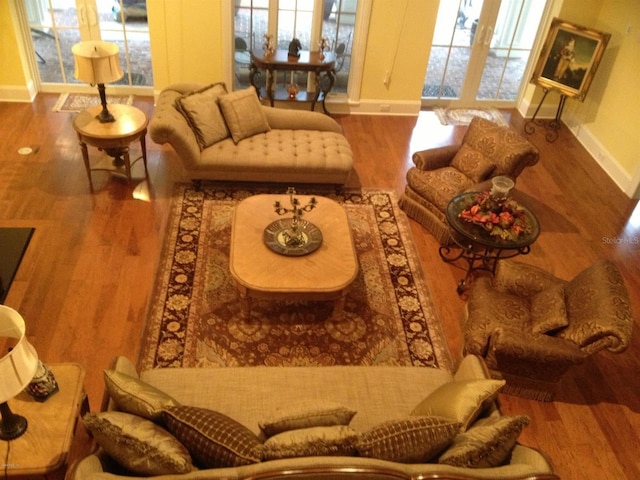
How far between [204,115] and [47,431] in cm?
311

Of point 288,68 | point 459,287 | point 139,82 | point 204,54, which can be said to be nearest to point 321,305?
point 459,287

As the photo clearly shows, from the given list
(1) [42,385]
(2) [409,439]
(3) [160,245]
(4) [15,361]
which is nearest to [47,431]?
(1) [42,385]

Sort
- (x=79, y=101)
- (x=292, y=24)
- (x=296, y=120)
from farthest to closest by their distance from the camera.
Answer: (x=79, y=101) → (x=292, y=24) → (x=296, y=120)

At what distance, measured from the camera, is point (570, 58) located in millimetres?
6020

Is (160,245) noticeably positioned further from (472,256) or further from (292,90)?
(292,90)

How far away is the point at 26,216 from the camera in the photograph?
177 inches

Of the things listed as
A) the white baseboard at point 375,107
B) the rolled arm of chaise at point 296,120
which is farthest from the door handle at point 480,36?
the rolled arm of chaise at point 296,120

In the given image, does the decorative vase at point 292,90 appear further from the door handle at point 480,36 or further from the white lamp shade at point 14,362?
the white lamp shade at point 14,362

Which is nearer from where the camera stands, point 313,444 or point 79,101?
point 313,444

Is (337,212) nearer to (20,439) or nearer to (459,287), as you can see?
(459,287)

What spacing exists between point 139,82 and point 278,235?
3.74 m

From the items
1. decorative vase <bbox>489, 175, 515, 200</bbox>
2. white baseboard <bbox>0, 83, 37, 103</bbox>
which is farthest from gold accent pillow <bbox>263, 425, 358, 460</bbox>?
white baseboard <bbox>0, 83, 37, 103</bbox>

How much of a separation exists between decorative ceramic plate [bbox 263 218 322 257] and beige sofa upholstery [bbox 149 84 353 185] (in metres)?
1.00

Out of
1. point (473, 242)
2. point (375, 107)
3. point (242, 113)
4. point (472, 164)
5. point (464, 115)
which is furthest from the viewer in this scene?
point (464, 115)
